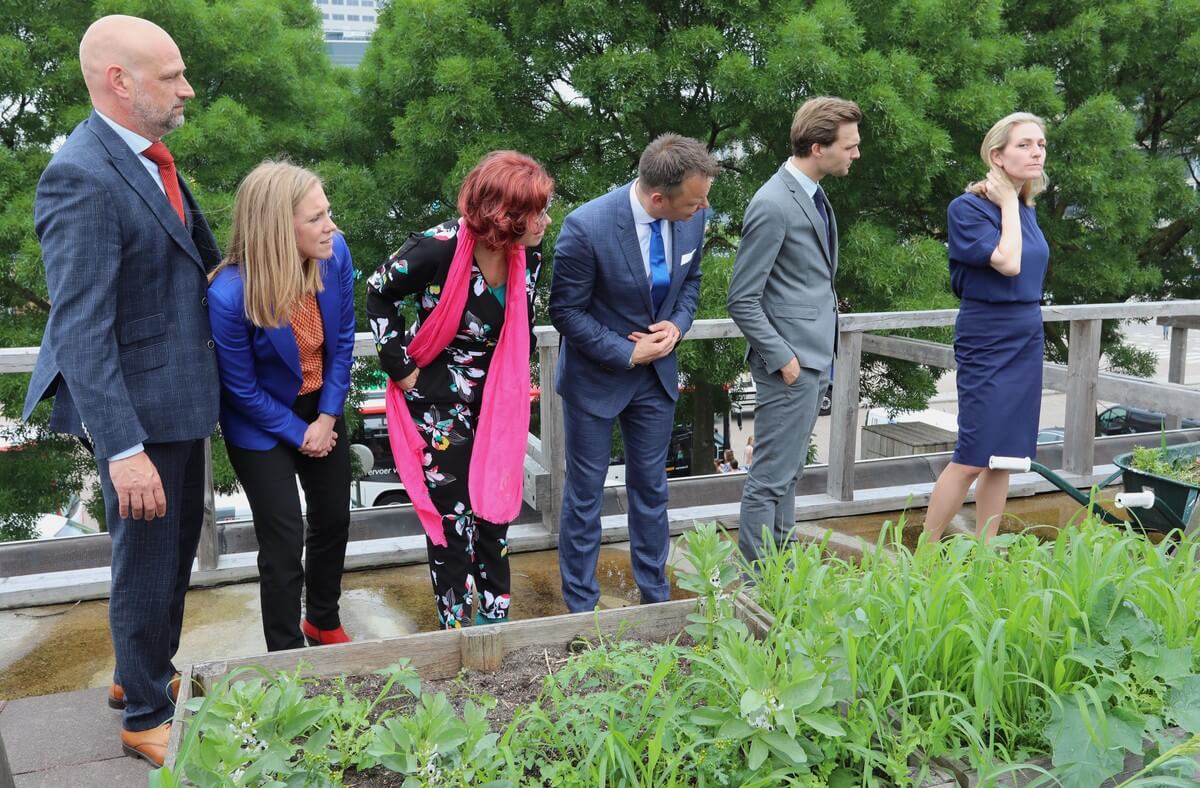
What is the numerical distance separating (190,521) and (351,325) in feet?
2.38

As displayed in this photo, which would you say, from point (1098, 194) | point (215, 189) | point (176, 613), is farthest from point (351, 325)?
point (1098, 194)

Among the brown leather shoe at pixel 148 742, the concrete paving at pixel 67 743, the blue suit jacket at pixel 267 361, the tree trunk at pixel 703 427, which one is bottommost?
the tree trunk at pixel 703 427

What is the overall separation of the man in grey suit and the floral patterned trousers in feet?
3.06

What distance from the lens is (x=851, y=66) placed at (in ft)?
29.6

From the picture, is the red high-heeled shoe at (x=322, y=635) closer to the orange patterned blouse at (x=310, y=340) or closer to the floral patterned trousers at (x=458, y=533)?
the floral patterned trousers at (x=458, y=533)

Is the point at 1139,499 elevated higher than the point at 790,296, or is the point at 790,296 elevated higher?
the point at 790,296

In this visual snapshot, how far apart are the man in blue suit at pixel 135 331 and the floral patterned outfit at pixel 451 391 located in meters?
0.55

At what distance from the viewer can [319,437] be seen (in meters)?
2.94

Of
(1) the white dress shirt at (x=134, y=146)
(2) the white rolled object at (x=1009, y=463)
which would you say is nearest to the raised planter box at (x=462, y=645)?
(1) the white dress shirt at (x=134, y=146)

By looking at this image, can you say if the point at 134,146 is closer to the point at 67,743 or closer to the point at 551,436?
the point at 67,743

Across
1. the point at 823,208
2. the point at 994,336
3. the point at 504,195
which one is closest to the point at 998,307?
the point at 994,336

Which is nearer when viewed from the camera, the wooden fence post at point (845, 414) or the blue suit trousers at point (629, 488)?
the blue suit trousers at point (629, 488)

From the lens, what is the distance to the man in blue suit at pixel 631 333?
3.16 meters

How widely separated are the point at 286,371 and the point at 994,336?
2432mm
